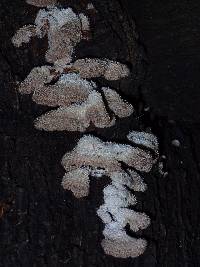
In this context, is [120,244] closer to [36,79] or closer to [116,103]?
[116,103]

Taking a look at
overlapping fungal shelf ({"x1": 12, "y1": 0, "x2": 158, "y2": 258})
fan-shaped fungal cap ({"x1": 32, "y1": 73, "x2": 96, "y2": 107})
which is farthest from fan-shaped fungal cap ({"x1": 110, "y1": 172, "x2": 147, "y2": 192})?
fan-shaped fungal cap ({"x1": 32, "y1": 73, "x2": 96, "y2": 107})

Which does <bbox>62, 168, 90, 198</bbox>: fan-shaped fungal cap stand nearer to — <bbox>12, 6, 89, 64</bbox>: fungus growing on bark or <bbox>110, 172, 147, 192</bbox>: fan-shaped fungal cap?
<bbox>110, 172, 147, 192</bbox>: fan-shaped fungal cap

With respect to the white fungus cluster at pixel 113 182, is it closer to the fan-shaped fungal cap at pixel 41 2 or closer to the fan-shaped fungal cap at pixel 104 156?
the fan-shaped fungal cap at pixel 104 156

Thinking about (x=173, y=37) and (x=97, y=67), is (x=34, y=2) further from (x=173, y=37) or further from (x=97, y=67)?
(x=173, y=37)

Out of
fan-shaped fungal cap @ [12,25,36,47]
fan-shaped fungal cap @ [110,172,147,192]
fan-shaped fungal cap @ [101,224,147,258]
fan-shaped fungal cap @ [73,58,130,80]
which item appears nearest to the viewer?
fan-shaped fungal cap @ [101,224,147,258]

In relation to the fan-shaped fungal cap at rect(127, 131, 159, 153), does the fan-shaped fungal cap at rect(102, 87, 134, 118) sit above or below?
above

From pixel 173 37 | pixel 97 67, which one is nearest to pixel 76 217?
pixel 97 67
